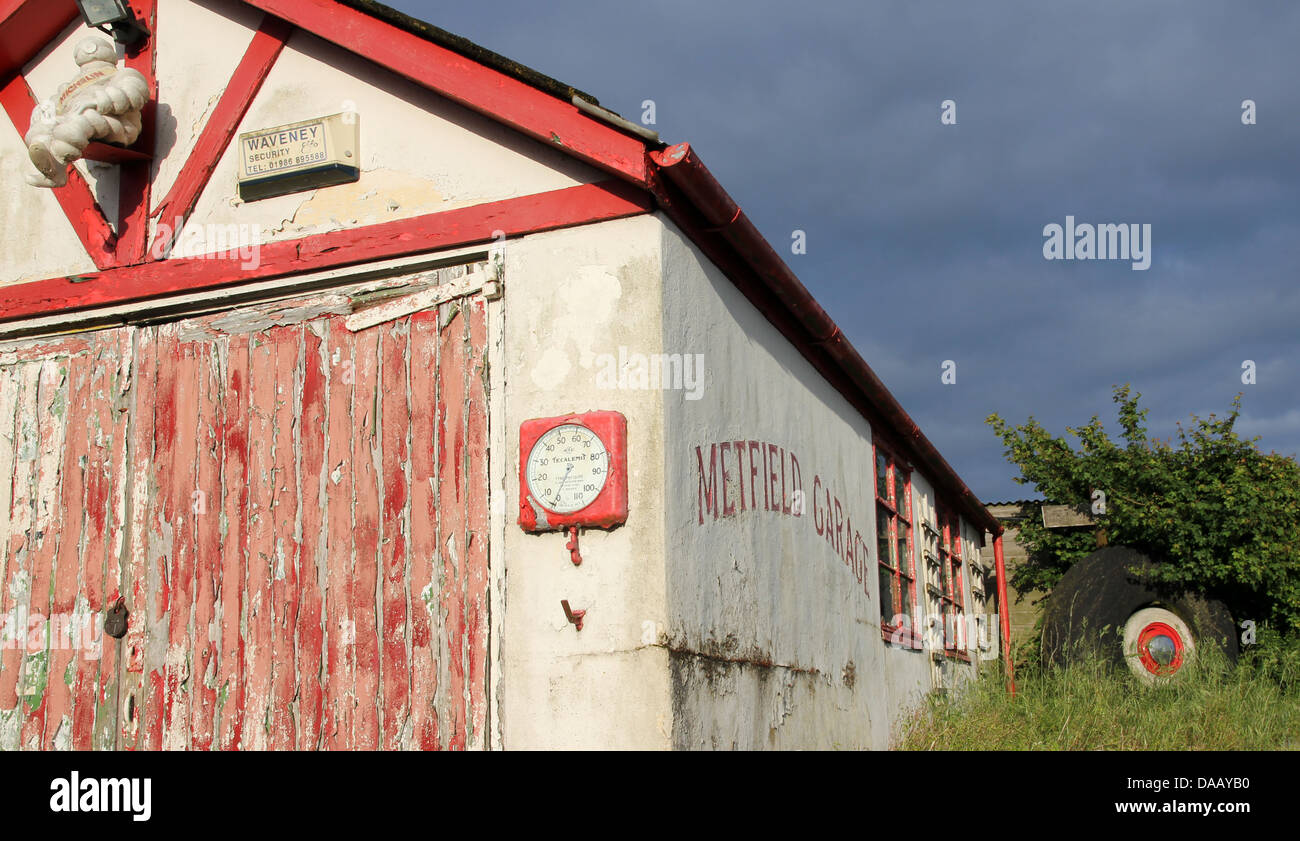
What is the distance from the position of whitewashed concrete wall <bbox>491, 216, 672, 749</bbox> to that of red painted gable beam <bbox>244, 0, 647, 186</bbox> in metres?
0.32

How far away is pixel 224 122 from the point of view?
6.00 metres

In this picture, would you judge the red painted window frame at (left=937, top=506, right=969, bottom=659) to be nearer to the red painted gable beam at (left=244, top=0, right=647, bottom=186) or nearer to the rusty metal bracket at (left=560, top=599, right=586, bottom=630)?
the rusty metal bracket at (left=560, top=599, right=586, bottom=630)

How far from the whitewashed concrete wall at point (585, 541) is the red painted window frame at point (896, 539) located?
4507mm

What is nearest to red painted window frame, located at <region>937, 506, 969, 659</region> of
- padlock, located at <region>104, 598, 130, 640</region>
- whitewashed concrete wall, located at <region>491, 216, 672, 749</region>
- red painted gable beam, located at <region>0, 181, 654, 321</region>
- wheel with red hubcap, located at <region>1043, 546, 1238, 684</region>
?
wheel with red hubcap, located at <region>1043, 546, 1238, 684</region>

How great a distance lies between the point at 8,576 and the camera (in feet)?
19.6

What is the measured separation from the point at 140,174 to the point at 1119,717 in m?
6.55

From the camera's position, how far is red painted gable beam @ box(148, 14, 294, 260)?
5.98 meters

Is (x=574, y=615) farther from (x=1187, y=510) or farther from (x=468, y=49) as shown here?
(x=1187, y=510)

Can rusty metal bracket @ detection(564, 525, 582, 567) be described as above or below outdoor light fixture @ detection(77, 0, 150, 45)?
below

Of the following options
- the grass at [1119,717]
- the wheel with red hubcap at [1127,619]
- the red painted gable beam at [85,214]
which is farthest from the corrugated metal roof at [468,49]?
the wheel with red hubcap at [1127,619]

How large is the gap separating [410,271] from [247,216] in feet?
3.25

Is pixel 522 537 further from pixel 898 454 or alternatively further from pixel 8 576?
pixel 898 454

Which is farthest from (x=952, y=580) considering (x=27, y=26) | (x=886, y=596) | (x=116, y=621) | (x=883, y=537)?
(x=27, y=26)
